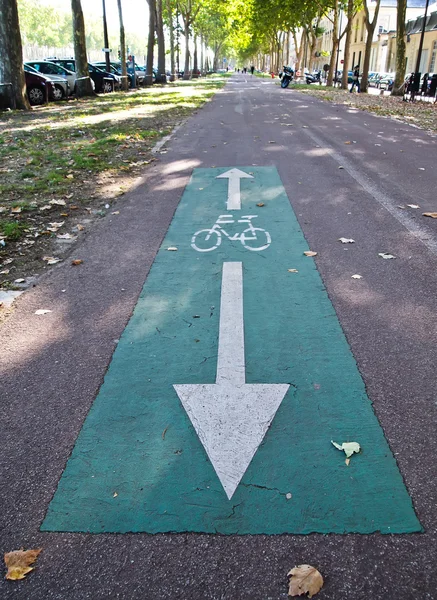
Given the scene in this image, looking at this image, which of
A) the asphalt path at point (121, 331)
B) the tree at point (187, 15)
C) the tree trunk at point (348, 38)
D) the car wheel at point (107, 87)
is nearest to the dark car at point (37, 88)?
the car wheel at point (107, 87)

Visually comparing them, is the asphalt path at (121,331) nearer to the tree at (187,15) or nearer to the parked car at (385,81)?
the parked car at (385,81)

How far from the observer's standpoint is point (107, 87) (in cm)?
3303

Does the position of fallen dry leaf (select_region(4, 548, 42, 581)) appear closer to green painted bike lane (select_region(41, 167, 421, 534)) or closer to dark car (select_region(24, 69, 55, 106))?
green painted bike lane (select_region(41, 167, 421, 534))

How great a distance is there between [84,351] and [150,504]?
1556mm

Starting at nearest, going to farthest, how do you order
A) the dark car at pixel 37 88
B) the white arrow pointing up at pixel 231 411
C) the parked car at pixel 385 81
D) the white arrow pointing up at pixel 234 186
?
the white arrow pointing up at pixel 231 411 → the white arrow pointing up at pixel 234 186 → the dark car at pixel 37 88 → the parked car at pixel 385 81

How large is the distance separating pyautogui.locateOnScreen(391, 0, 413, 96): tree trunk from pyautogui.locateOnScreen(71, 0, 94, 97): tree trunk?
15963mm

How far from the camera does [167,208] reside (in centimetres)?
729

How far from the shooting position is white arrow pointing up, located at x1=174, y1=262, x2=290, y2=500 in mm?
2674

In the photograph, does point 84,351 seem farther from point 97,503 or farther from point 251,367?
point 97,503

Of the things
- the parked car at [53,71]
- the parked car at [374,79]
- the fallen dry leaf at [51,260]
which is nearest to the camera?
the fallen dry leaf at [51,260]

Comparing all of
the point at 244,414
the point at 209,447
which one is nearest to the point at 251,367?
the point at 244,414

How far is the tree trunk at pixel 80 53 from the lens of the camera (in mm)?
24172

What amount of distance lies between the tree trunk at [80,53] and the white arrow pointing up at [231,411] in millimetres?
25053

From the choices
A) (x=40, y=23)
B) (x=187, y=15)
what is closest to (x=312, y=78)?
(x=187, y=15)
